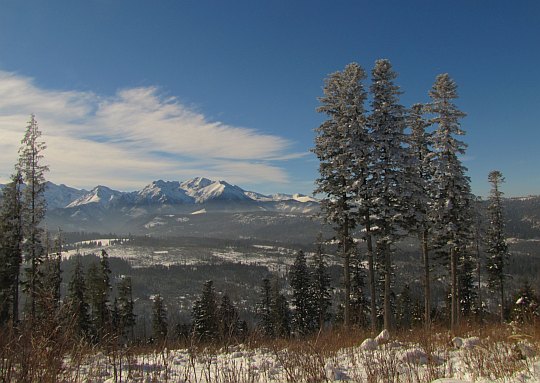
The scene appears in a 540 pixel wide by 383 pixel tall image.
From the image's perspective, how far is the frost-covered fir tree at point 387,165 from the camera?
2016 centimetres

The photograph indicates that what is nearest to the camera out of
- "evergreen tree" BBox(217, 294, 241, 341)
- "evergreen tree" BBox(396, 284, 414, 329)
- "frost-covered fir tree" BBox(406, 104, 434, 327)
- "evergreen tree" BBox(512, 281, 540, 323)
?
"evergreen tree" BBox(217, 294, 241, 341)

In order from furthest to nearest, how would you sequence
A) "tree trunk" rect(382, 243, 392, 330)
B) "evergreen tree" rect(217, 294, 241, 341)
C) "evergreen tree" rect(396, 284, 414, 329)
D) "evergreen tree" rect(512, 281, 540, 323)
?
"evergreen tree" rect(396, 284, 414, 329) → "tree trunk" rect(382, 243, 392, 330) → "evergreen tree" rect(512, 281, 540, 323) → "evergreen tree" rect(217, 294, 241, 341)

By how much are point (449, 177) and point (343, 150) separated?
820cm

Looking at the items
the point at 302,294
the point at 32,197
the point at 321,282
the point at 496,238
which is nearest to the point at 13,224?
the point at 32,197

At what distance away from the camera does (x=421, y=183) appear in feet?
68.5

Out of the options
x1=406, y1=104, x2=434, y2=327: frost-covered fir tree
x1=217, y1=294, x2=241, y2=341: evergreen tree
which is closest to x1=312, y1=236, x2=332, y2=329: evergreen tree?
x1=406, y1=104, x2=434, y2=327: frost-covered fir tree

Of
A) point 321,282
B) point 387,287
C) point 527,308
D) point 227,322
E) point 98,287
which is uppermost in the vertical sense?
point 227,322

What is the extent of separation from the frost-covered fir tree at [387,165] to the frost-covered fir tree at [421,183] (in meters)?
0.53

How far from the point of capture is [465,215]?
25797 millimetres

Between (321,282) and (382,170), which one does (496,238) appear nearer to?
(321,282)

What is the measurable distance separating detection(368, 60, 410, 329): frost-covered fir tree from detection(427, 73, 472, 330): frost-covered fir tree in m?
5.04

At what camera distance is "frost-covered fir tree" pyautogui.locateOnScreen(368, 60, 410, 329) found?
20.2 metres

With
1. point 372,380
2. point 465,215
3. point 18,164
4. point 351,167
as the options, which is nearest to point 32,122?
point 18,164

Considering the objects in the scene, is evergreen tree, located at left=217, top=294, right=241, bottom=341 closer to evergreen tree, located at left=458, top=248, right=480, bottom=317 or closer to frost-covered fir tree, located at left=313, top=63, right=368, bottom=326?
frost-covered fir tree, located at left=313, top=63, right=368, bottom=326
